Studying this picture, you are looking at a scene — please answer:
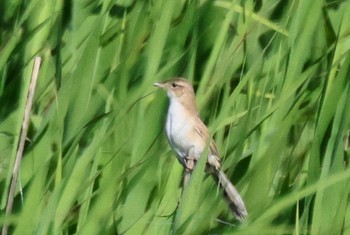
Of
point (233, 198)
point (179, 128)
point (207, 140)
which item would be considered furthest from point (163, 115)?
point (233, 198)

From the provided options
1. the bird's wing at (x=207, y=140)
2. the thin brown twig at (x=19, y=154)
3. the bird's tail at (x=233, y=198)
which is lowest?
the bird's tail at (x=233, y=198)

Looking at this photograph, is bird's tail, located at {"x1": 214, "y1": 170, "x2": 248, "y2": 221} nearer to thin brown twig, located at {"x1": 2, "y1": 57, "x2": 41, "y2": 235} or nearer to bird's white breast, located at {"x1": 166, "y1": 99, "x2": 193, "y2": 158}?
bird's white breast, located at {"x1": 166, "y1": 99, "x2": 193, "y2": 158}

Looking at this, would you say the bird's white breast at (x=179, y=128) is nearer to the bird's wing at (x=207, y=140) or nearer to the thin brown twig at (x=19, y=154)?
the bird's wing at (x=207, y=140)

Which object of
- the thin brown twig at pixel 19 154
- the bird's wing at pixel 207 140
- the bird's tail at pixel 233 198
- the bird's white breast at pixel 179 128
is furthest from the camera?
the bird's white breast at pixel 179 128

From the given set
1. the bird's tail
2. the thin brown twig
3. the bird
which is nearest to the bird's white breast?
the bird

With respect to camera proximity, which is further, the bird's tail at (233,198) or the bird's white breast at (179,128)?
the bird's white breast at (179,128)

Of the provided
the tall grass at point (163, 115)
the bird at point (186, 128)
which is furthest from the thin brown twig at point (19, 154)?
the bird at point (186, 128)

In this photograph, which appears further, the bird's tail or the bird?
the bird
